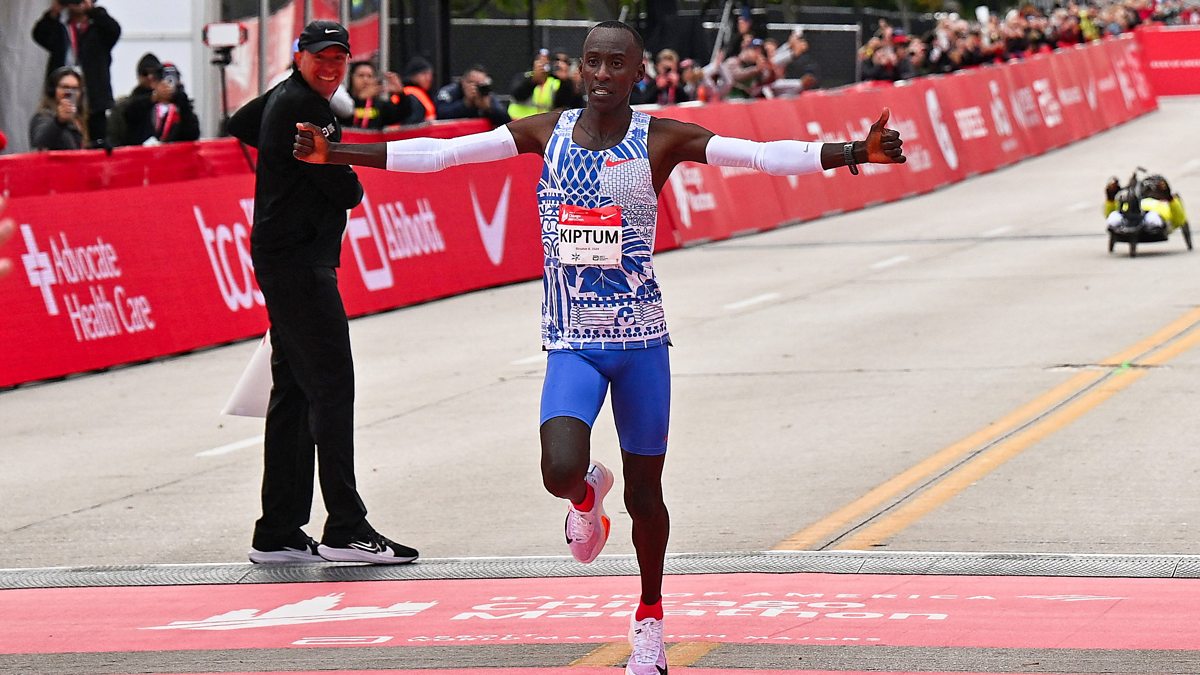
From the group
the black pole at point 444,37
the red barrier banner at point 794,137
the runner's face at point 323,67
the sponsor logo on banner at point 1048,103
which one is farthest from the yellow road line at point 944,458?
the sponsor logo on banner at point 1048,103

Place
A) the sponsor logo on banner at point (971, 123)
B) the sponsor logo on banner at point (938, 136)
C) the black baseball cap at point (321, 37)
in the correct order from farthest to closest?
1. the sponsor logo on banner at point (971, 123)
2. the sponsor logo on banner at point (938, 136)
3. the black baseball cap at point (321, 37)

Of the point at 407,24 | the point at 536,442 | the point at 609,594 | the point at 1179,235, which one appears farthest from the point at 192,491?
the point at 407,24

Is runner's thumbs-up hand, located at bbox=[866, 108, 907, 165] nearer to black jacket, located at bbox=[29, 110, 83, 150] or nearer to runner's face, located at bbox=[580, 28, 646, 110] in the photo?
runner's face, located at bbox=[580, 28, 646, 110]

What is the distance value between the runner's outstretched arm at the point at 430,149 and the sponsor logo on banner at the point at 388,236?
11.0 metres

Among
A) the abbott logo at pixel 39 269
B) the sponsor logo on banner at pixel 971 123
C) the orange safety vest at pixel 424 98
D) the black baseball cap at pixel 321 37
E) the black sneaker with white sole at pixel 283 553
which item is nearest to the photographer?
the black baseball cap at pixel 321 37

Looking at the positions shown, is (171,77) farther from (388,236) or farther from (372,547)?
(372,547)

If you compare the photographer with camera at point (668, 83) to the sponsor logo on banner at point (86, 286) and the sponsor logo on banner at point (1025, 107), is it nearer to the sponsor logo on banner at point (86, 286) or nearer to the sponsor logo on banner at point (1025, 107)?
the sponsor logo on banner at point (1025, 107)

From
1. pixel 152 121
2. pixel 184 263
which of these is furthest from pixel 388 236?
pixel 184 263

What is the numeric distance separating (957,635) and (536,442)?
495cm

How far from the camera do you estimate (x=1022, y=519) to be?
865 centimetres

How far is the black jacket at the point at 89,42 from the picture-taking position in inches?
704

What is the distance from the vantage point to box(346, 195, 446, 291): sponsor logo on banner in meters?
17.7

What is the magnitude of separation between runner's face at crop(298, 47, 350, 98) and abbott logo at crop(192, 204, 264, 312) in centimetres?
815

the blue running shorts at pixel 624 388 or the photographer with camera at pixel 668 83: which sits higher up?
the blue running shorts at pixel 624 388
